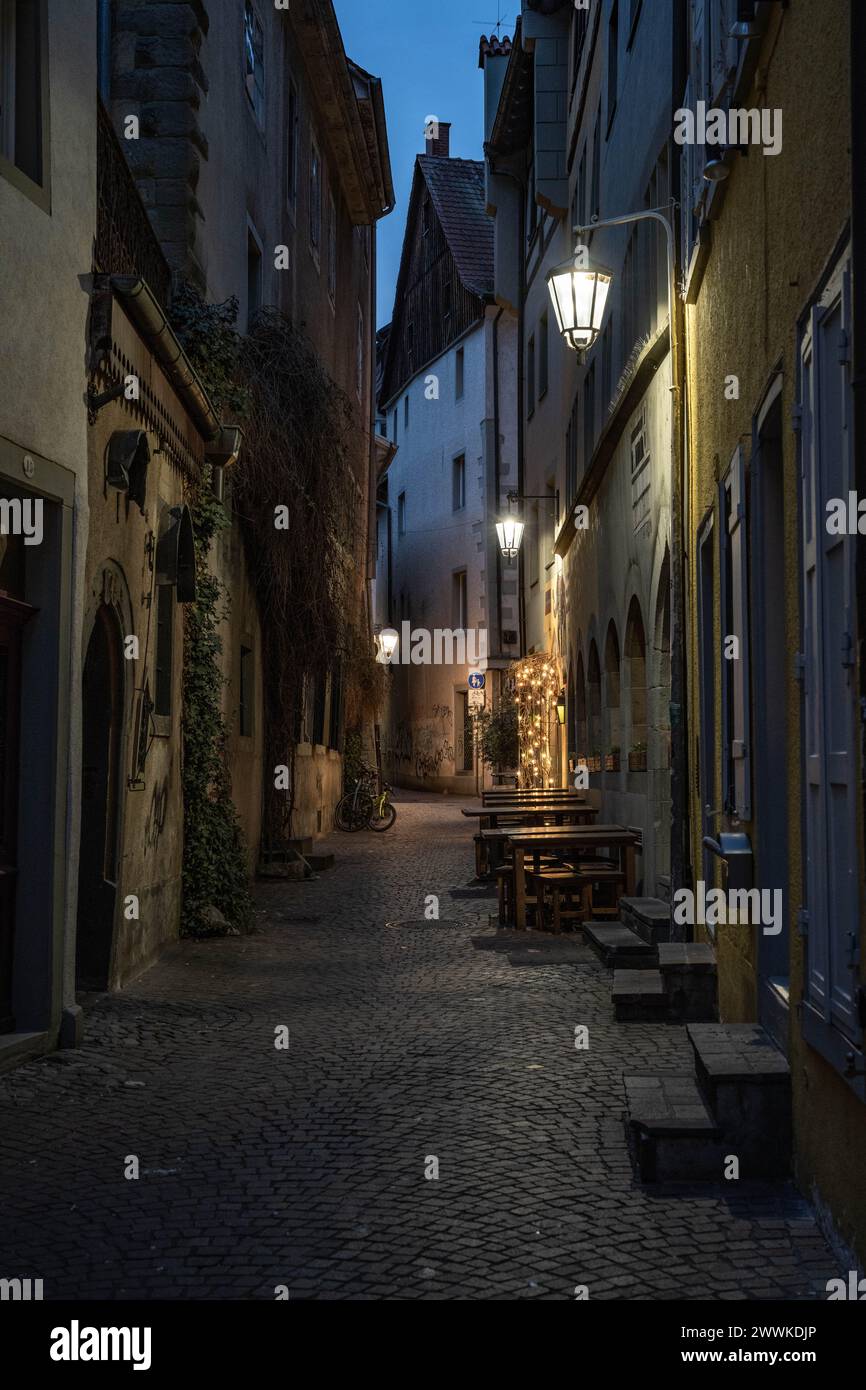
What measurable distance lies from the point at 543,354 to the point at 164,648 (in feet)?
58.8

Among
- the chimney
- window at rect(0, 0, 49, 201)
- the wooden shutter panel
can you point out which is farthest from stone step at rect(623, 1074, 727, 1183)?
the chimney

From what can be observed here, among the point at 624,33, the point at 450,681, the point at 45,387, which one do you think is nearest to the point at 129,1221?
the point at 45,387

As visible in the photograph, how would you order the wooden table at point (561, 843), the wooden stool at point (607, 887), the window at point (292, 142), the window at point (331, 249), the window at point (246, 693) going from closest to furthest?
the wooden table at point (561, 843), the wooden stool at point (607, 887), the window at point (246, 693), the window at point (292, 142), the window at point (331, 249)

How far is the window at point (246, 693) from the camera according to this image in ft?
54.4

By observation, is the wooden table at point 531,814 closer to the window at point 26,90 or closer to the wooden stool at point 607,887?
the wooden stool at point 607,887

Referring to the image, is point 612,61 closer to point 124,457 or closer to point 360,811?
point 124,457

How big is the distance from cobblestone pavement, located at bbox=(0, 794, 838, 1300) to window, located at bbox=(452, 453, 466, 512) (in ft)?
102

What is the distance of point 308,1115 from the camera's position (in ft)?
20.9

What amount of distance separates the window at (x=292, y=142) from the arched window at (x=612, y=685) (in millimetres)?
7779

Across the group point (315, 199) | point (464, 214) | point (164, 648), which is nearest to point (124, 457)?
point (164, 648)

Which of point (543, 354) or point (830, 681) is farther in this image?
point (543, 354)

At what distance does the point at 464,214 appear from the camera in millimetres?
42656

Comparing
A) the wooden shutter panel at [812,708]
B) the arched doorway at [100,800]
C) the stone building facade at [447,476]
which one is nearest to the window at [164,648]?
the arched doorway at [100,800]

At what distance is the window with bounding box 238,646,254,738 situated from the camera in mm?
16592
